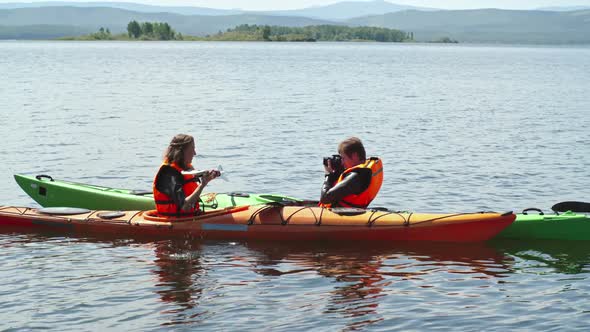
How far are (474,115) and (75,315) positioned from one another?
23.5m

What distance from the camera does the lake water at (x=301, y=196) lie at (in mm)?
8992

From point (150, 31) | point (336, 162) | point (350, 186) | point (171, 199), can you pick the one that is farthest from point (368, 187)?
point (150, 31)

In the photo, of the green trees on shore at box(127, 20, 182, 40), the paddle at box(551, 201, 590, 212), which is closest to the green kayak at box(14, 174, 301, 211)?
the paddle at box(551, 201, 590, 212)

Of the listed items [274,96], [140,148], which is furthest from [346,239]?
[274,96]

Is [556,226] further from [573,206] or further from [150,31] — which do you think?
[150,31]

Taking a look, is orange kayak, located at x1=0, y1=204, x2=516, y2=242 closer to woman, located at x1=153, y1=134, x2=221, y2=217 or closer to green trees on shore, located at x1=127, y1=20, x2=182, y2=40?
woman, located at x1=153, y1=134, x2=221, y2=217

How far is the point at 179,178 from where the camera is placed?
36.6 ft

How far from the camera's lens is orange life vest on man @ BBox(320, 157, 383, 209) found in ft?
36.8

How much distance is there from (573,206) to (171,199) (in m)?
5.08

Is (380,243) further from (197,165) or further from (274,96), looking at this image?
(274,96)

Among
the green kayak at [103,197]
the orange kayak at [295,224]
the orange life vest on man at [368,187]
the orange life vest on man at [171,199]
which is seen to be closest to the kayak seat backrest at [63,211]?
the orange kayak at [295,224]

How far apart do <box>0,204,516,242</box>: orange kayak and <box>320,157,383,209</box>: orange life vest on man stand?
162mm

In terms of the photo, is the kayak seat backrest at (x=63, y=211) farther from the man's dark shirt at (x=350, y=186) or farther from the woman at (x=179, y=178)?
the man's dark shirt at (x=350, y=186)

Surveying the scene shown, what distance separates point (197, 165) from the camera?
63.4 ft
